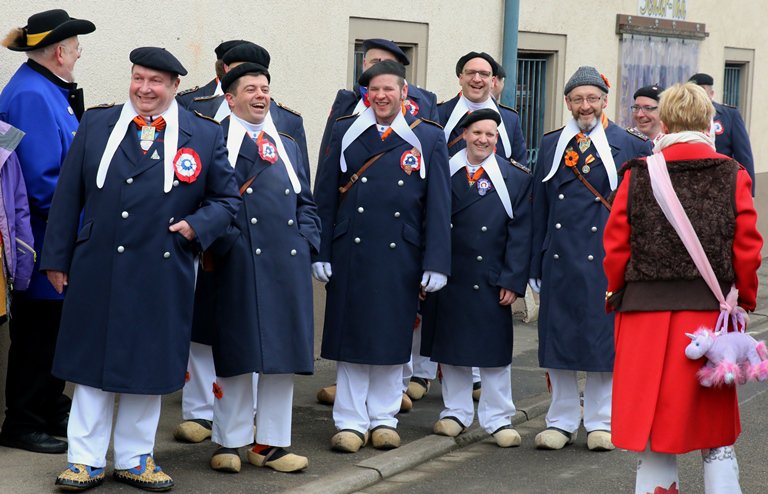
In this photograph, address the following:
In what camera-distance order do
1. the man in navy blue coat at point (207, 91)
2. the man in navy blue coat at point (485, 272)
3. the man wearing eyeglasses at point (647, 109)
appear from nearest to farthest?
the man in navy blue coat at point (485, 272), the man in navy blue coat at point (207, 91), the man wearing eyeglasses at point (647, 109)

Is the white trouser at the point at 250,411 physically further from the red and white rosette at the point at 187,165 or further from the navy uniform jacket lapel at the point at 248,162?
the red and white rosette at the point at 187,165

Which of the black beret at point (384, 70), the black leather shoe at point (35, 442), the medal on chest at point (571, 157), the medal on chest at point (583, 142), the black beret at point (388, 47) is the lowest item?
the black leather shoe at point (35, 442)

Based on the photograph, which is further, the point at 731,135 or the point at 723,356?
the point at 731,135

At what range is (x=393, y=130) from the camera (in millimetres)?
7242

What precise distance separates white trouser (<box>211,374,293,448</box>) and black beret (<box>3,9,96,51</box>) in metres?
1.94

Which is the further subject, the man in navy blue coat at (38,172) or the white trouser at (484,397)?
the white trouser at (484,397)

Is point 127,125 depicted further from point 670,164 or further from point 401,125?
point 670,164

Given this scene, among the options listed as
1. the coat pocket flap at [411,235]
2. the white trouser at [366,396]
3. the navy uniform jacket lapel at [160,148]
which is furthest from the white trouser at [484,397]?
the navy uniform jacket lapel at [160,148]

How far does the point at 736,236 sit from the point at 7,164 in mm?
3406

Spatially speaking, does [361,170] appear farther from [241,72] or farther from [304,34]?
[304,34]

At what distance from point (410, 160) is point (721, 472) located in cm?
250

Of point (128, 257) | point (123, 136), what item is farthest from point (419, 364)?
point (123, 136)

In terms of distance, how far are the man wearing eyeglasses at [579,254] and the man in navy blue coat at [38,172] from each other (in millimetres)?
2648

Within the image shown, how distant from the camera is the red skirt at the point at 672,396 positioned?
557 cm
